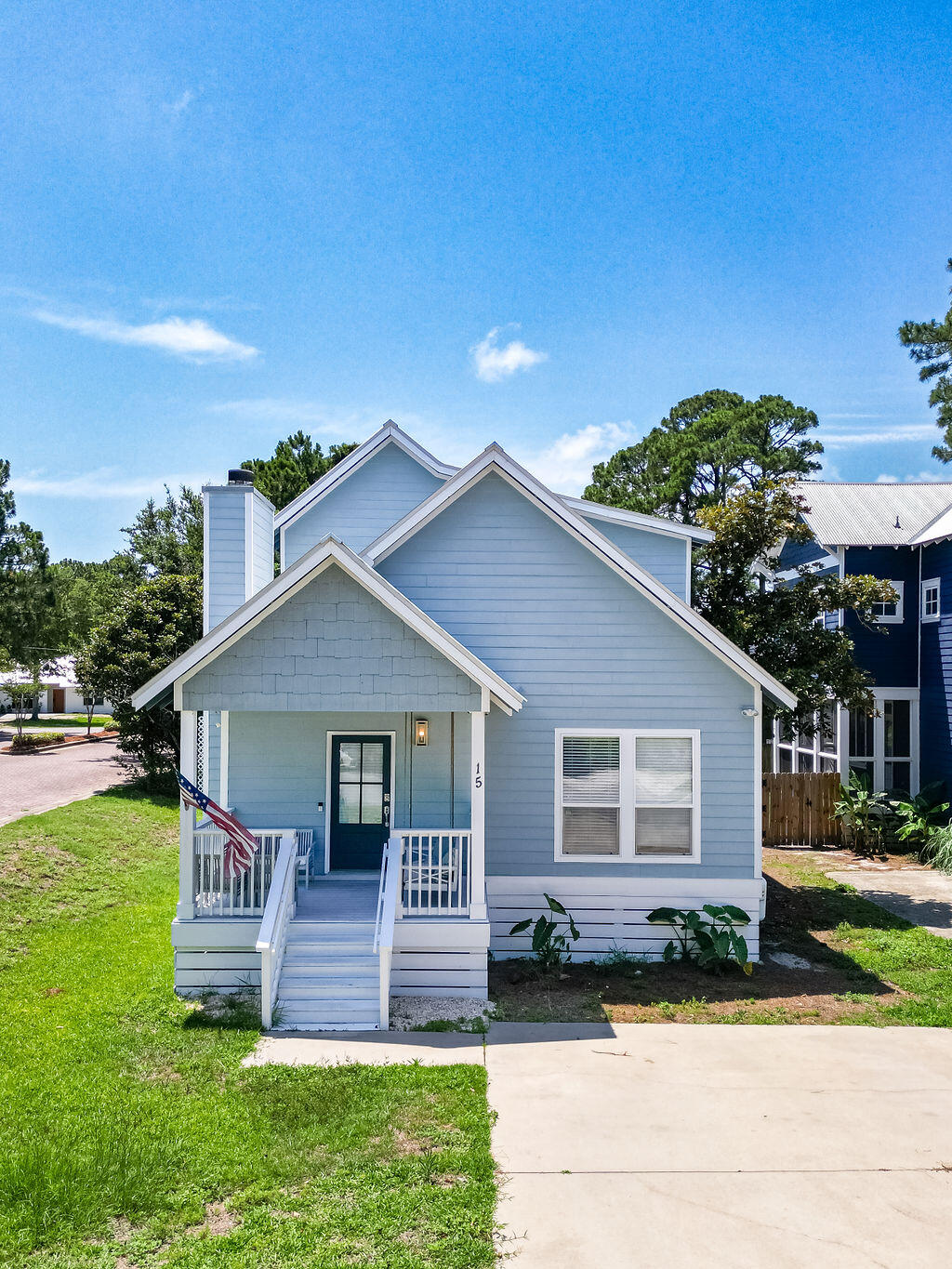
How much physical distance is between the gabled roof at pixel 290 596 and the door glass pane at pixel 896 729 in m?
13.6

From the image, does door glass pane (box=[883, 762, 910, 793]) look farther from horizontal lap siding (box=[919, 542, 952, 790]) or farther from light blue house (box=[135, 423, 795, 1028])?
light blue house (box=[135, 423, 795, 1028])

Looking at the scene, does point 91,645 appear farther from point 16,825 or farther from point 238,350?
point 238,350

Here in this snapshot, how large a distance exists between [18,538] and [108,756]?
1600cm

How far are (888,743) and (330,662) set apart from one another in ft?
49.3

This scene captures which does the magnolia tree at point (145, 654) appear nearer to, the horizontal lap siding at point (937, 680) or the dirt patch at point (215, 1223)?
the dirt patch at point (215, 1223)

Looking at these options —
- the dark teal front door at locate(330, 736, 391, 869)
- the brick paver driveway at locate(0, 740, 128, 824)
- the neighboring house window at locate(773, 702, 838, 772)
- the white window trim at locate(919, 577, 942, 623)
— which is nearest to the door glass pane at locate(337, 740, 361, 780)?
the dark teal front door at locate(330, 736, 391, 869)

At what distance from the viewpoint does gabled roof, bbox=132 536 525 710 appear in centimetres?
872

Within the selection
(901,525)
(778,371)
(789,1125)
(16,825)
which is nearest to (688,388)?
(778,371)

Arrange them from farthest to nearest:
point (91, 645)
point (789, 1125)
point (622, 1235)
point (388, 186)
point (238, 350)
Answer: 1. point (91, 645)
2. point (238, 350)
3. point (388, 186)
4. point (789, 1125)
5. point (622, 1235)

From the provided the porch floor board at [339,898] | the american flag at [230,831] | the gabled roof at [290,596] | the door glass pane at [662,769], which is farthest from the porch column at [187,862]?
the door glass pane at [662,769]

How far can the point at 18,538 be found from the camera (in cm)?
4166

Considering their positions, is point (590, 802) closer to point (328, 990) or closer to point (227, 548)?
point (328, 990)

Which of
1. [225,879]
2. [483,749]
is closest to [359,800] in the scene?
[225,879]

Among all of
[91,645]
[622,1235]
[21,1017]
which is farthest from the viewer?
[91,645]
